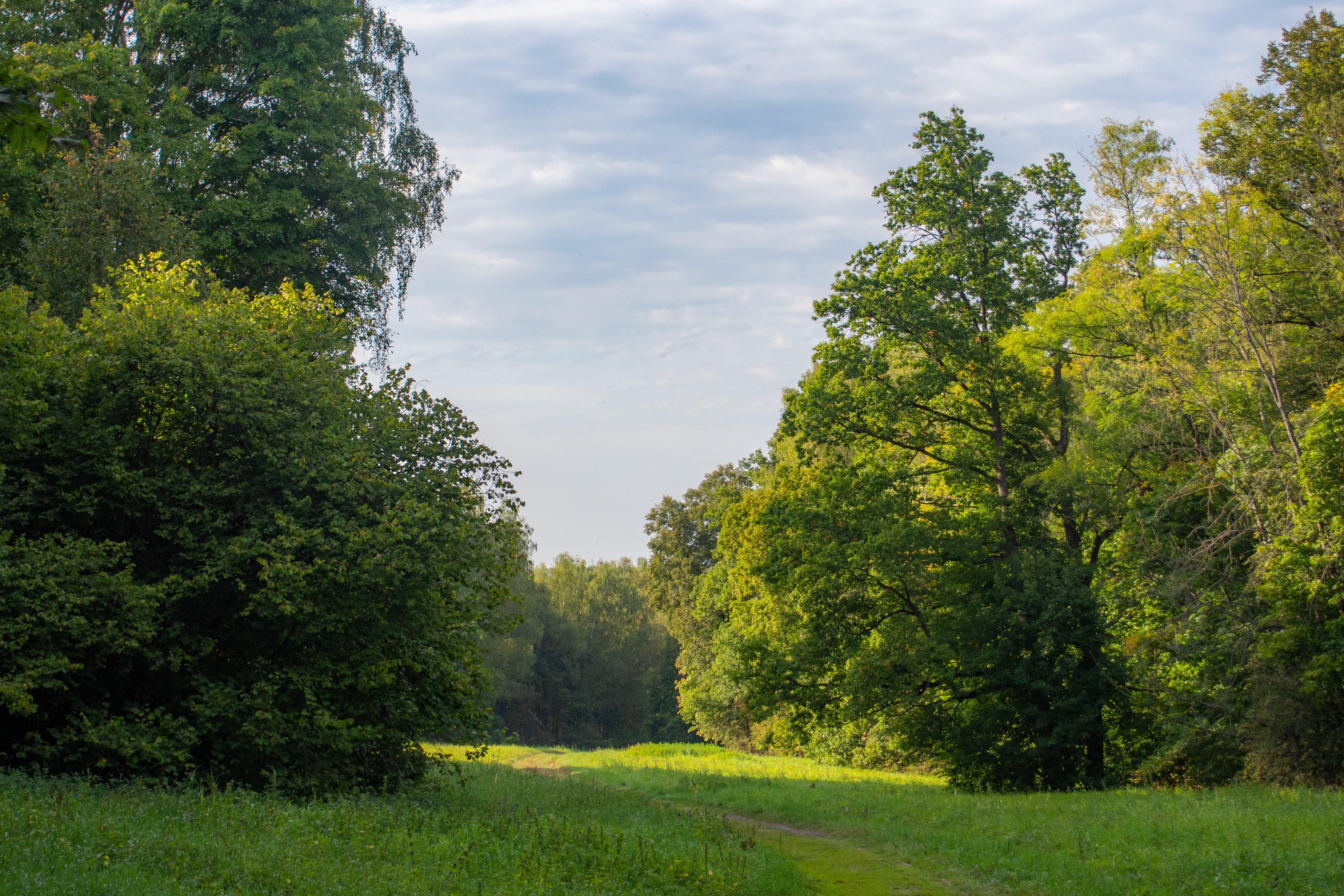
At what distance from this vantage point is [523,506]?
17.6 meters

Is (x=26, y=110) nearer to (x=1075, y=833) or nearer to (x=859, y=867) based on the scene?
(x=859, y=867)

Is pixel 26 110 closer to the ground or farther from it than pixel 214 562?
farther from it

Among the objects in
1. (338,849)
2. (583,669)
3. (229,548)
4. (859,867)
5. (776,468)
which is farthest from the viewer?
(583,669)

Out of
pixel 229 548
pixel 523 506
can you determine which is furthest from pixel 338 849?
pixel 523 506

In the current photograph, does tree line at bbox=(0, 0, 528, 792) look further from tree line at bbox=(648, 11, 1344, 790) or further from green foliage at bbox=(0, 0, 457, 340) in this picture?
tree line at bbox=(648, 11, 1344, 790)

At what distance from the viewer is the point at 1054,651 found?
2127 cm

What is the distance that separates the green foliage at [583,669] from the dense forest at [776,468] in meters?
44.7

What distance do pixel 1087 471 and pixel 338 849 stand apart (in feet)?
61.4

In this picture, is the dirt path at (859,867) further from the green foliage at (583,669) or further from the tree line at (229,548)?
the green foliage at (583,669)

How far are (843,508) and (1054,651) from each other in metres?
5.78

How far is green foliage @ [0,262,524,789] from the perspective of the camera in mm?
13062

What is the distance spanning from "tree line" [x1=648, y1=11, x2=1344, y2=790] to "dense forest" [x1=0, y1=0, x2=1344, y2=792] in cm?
10

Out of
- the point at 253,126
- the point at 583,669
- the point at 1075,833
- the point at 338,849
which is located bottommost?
the point at 583,669

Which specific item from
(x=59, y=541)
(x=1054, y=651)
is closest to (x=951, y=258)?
(x=1054, y=651)
